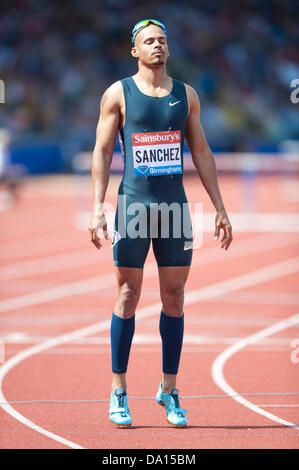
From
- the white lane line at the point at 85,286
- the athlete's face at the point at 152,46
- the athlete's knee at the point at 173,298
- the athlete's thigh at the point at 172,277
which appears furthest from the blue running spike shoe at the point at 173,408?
the white lane line at the point at 85,286

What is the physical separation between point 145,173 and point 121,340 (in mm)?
901

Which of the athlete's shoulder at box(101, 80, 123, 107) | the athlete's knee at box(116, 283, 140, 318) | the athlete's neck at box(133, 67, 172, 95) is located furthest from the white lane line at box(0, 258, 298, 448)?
the athlete's neck at box(133, 67, 172, 95)

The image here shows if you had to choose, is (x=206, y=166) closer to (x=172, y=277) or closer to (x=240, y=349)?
(x=172, y=277)

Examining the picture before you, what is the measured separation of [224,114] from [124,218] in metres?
28.1

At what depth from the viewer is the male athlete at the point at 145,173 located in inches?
170

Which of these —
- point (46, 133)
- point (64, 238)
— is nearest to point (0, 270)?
point (64, 238)

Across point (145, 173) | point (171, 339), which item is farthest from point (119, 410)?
point (145, 173)

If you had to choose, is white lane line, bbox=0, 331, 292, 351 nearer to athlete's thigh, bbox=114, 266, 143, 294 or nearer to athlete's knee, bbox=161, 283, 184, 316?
athlete's knee, bbox=161, 283, 184, 316

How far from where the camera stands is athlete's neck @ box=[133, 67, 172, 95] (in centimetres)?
434

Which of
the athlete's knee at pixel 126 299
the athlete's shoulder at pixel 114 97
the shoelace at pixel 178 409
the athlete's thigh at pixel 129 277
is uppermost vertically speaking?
the athlete's shoulder at pixel 114 97

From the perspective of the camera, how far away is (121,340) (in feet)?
14.5

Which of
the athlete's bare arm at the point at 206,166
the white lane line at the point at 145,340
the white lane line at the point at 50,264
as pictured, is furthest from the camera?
the white lane line at the point at 50,264

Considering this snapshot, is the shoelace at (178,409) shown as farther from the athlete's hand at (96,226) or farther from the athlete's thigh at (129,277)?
the athlete's hand at (96,226)
